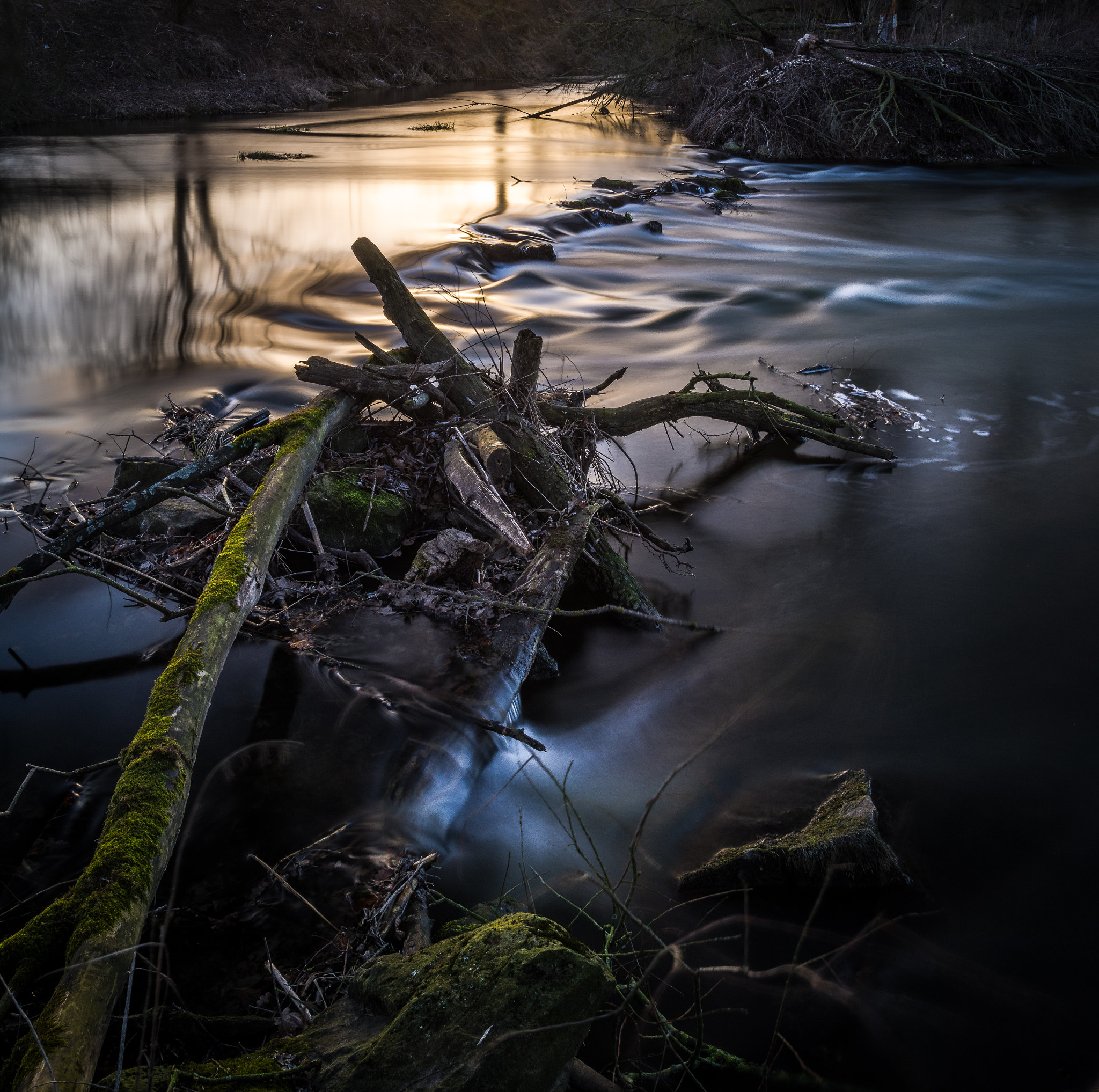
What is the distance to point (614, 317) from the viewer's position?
35.9ft

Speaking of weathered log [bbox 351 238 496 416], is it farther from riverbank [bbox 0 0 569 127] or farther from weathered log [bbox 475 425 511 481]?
riverbank [bbox 0 0 569 127]

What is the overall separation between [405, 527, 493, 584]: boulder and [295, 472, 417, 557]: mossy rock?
27.1 inches

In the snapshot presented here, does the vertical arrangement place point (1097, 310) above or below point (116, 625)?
above

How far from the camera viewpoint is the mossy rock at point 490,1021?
1694 mm

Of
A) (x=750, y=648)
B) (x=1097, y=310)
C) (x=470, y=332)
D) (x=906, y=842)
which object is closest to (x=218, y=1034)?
(x=906, y=842)

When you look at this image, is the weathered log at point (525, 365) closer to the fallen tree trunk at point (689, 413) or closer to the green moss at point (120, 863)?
the fallen tree trunk at point (689, 413)

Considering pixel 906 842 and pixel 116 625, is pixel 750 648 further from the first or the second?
pixel 116 625

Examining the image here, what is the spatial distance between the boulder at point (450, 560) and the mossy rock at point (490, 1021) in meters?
2.57

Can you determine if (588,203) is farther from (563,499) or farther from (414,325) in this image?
(563,499)

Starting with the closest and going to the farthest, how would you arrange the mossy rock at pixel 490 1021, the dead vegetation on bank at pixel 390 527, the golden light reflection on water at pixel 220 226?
the mossy rock at pixel 490 1021 < the dead vegetation on bank at pixel 390 527 < the golden light reflection on water at pixel 220 226

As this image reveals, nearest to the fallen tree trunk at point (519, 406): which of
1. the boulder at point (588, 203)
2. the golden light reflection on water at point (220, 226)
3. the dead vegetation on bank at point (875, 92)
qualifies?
the golden light reflection on water at point (220, 226)

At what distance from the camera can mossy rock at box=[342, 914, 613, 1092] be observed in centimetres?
169

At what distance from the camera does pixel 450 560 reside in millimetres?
4344

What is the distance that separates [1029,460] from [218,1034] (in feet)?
24.3
